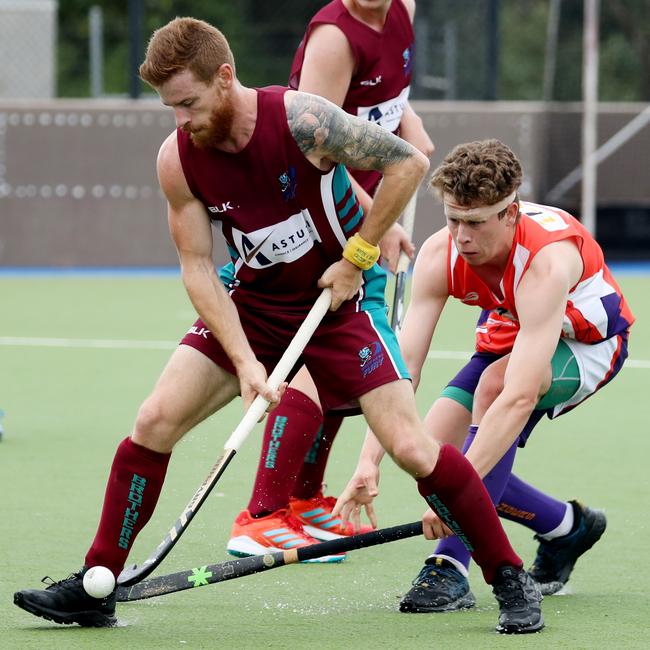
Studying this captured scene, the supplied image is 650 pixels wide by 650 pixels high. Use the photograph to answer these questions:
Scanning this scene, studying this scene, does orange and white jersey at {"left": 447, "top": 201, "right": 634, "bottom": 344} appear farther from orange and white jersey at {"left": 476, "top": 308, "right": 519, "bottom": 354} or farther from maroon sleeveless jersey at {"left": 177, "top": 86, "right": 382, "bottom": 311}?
maroon sleeveless jersey at {"left": 177, "top": 86, "right": 382, "bottom": 311}

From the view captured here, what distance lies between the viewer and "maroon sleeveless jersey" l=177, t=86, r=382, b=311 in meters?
3.86

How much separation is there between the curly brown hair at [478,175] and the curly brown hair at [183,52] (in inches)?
26.9

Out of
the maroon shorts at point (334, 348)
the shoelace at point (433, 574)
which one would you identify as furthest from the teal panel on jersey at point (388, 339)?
the shoelace at point (433, 574)

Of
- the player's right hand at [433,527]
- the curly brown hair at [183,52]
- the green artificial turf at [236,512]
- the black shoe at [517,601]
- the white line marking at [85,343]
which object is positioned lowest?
the white line marking at [85,343]

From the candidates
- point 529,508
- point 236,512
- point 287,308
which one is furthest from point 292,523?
point 287,308

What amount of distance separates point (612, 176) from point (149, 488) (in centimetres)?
1162

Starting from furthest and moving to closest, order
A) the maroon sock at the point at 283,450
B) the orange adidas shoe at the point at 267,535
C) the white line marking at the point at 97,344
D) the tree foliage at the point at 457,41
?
the tree foliage at the point at 457,41 < the white line marking at the point at 97,344 < the maroon sock at the point at 283,450 < the orange adidas shoe at the point at 267,535

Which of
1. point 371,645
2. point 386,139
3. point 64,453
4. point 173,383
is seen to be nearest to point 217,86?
point 386,139

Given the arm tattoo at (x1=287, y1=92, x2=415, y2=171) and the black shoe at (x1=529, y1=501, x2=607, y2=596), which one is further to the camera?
the black shoe at (x1=529, y1=501, x2=607, y2=596)

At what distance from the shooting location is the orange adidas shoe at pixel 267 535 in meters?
4.70

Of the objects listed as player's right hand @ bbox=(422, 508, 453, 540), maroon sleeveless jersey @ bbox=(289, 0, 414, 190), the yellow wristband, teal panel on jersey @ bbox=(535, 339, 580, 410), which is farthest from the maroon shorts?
maroon sleeveless jersey @ bbox=(289, 0, 414, 190)

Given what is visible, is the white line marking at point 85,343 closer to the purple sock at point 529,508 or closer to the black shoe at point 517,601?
the purple sock at point 529,508

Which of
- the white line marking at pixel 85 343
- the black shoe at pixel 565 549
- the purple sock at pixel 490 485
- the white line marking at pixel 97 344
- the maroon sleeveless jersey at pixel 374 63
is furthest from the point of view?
the white line marking at pixel 85 343

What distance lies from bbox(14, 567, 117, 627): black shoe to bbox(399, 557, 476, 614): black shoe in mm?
815
